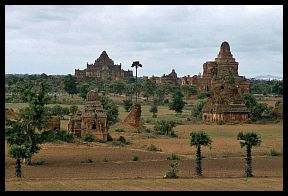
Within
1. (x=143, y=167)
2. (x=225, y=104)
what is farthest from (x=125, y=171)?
(x=225, y=104)

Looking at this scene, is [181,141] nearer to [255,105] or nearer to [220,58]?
[255,105]

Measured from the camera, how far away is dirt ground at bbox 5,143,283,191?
70.5ft

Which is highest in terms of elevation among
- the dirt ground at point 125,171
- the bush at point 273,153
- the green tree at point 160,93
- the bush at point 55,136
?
the green tree at point 160,93

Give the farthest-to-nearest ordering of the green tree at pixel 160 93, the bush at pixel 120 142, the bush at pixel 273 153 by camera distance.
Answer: the green tree at pixel 160 93 → the bush at pixel 120 142 → the bush at pixel 273 153

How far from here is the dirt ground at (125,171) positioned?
2150cm

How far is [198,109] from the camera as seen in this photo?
6762 centimetres

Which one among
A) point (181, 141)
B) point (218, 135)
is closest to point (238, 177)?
point (181, 141)

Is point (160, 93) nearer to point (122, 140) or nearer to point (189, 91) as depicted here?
point (189, 91)

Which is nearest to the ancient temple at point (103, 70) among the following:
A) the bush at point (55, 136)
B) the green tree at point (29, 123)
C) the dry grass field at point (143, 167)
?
the dry grass field at point (143, 167)

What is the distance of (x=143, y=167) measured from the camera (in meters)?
28.4

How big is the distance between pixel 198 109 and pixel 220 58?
1295 inches

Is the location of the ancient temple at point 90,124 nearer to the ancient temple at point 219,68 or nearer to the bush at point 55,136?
the bush at point 55,136

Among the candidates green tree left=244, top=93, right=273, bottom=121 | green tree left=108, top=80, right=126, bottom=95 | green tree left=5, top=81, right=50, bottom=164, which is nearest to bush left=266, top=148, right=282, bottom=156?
green tree left=5, top=81, right=50, bottom=164

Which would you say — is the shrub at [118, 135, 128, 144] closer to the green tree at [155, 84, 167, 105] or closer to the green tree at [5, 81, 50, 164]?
the green tree at [5, 81, 50, 164]
